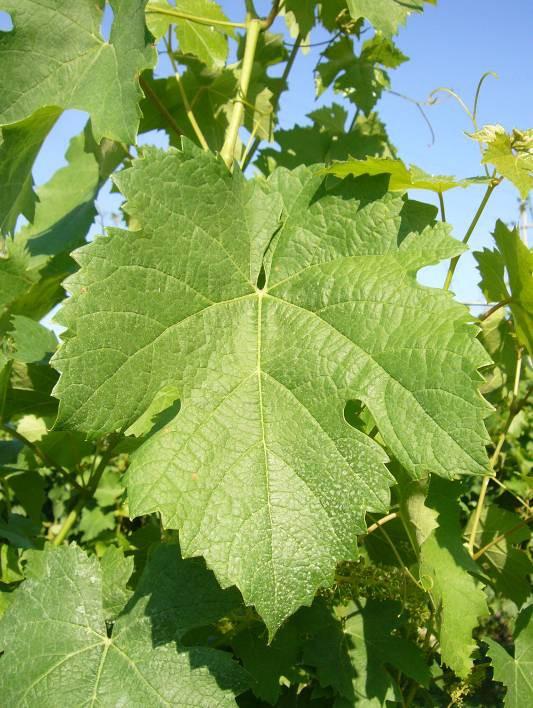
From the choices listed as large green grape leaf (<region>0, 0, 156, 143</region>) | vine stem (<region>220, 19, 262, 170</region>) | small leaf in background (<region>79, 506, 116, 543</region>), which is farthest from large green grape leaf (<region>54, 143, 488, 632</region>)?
small leaf in background (<region>79, 506, 116, 543</region>)

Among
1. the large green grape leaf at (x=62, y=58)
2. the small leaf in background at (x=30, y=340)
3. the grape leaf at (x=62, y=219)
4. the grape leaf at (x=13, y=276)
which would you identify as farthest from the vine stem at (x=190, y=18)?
the small leaf in background at (x=30, y=340)

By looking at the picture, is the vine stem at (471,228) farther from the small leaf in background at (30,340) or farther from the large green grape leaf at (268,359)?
the small leaf in background at (30,340)

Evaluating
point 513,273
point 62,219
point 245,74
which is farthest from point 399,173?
point 62,219

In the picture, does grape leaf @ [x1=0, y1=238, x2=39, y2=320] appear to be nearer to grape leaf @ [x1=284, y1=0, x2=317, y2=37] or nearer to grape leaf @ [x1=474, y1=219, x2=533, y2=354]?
grape leaf @ [x1=284, y1=0, x2=317, y2=37]

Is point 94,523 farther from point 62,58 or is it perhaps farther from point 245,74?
point 62,58

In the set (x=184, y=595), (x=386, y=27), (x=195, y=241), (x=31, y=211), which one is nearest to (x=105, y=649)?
(x=184, y=595)
